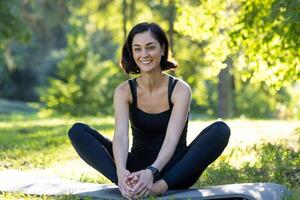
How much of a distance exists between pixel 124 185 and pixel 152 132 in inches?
27.3

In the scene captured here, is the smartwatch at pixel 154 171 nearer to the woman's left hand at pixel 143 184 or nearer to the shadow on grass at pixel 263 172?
the woman's left hand at pixel 143 184

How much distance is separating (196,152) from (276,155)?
2601 mm

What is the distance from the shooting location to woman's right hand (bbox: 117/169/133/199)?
4.76m

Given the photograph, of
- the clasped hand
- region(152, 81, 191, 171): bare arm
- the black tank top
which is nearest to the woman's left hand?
the clasped hand

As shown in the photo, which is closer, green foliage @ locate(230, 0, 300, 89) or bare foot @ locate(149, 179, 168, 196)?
bare foot @ locate(149, 179, 168, 196)

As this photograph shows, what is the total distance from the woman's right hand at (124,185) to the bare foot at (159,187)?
187 mm

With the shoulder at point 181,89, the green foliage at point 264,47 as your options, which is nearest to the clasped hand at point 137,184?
the shoulder at point 181,89

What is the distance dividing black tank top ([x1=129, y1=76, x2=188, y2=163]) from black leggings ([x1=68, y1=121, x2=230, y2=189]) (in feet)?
0.66

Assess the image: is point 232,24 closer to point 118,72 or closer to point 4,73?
point 118,72

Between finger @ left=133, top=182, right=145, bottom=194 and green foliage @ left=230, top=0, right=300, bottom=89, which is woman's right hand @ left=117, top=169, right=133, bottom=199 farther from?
green foliage @ left=230, top=0, right=300, bottom=89

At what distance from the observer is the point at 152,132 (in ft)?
17.6

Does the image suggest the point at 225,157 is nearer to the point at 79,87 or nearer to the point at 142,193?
the point at 142,193

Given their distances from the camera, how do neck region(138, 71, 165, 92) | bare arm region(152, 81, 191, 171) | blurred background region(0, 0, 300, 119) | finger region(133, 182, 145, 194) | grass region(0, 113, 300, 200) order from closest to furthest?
finger region(133, 182, 145, 194) < bare arm region(152, 81, 191, 171) < neck region(138, 71, 165, 92) < grass region(0, 113, 300, 200) < blurred background region(0, 0, 300, 119)

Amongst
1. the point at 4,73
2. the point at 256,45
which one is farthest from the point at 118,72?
the point at 256,45
